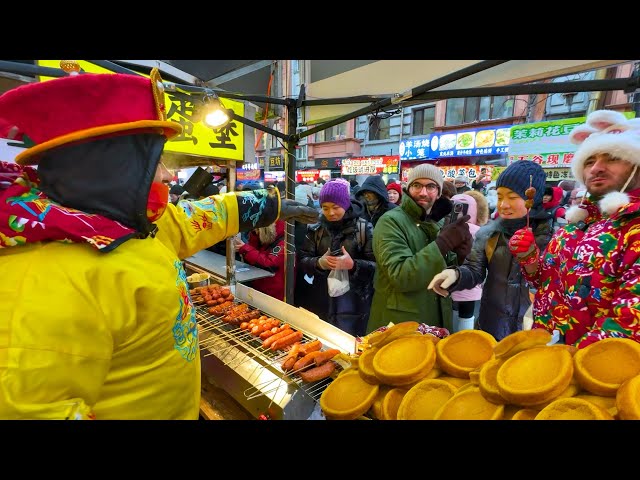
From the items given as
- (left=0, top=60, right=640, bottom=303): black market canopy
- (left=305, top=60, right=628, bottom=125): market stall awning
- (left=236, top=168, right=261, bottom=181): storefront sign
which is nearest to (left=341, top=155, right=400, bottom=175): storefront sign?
(left=236, top=168, right=261, bottom=181): storefront sign

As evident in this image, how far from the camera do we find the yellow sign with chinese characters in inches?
113

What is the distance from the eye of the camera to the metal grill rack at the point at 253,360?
1835 millimetres

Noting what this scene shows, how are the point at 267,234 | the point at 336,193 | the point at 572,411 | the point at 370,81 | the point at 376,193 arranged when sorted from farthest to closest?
1. the point at 267,234
2. the point at 376,193
3. the point at 336,193
4. the point at 370,81
5. the point at 572,411

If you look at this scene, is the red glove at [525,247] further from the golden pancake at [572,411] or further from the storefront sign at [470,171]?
the storefront sign at [470,171]

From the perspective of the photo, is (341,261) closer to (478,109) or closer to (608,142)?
(608,142)

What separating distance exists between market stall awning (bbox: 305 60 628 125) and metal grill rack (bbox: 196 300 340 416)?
2.03 metres

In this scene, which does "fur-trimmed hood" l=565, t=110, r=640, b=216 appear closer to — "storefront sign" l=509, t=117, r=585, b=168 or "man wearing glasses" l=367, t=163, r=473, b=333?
"man wearing glasses" l=367, t=163, r=473, b=333

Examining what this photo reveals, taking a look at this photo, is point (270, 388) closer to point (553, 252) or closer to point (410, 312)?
point (410, 312)

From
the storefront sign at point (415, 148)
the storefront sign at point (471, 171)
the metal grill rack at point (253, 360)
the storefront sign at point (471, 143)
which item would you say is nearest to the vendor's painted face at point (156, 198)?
the metal grill rack at point (253, 360)

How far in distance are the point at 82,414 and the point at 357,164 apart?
2107cm

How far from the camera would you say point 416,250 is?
276cm

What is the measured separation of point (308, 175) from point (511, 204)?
21.3 metres

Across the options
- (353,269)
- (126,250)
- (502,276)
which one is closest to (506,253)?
(502,276)

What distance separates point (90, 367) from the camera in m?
0.94
